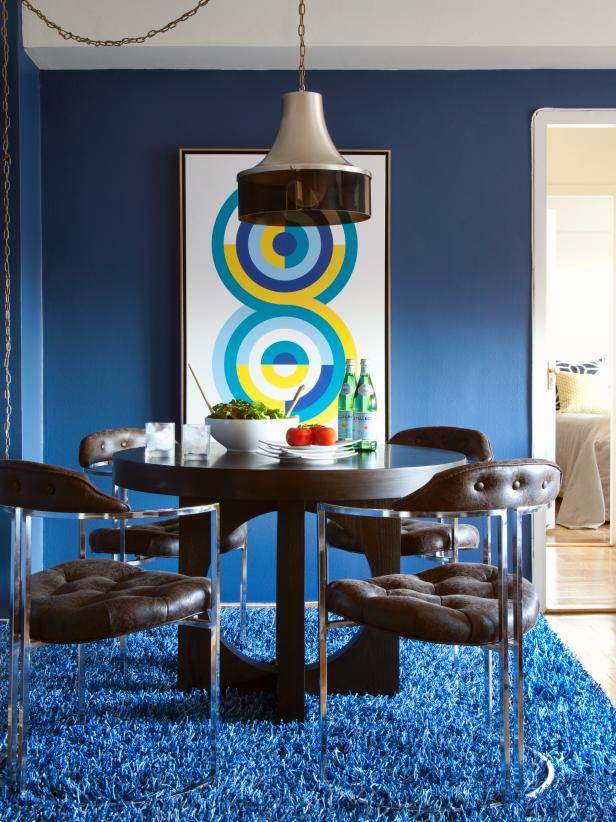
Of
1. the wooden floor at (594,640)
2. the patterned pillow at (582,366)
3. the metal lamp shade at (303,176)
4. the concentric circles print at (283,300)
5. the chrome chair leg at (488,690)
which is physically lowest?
the wooden floor at (594,640)

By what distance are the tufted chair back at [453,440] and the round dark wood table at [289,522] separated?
1.30ft

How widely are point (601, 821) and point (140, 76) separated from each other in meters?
3.54

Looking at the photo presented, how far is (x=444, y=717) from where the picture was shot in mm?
2715

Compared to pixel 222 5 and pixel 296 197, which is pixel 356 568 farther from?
pixel 222 5

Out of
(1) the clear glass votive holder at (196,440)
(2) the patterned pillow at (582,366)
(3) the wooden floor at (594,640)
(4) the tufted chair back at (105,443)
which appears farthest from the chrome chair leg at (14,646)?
(2) the patterned pillow at (582,366)

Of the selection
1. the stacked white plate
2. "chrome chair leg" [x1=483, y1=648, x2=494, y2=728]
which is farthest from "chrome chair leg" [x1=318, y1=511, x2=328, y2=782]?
"chrome chair leg" [x1=483, y1=648, x2=494, y2=728]

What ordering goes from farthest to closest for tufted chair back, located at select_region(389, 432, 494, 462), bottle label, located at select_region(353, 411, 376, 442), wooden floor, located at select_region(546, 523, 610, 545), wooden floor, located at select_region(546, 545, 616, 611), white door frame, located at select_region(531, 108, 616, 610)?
wooden floor, located at select_region(546, 523, 610, 545)
wooden floor, located at select_region(546, 545, 616, 611)
white door frame, located at select_region(531, 108, 616, 610)
tufted chair back, located at select_region(389, 432, 494, 462)
bottle label, located at select_region(353, 411, 376, 442)

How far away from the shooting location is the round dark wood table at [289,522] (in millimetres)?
2311

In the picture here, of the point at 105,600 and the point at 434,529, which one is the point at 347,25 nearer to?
the point at 434,529

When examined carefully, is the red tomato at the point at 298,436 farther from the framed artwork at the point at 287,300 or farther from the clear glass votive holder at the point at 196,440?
the framed artwork at the point at 287,300

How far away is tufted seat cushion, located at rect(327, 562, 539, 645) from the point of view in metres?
2.06

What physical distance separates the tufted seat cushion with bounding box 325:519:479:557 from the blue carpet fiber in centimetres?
44

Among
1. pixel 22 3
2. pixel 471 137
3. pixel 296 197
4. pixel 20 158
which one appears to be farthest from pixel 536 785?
pixel 22 3

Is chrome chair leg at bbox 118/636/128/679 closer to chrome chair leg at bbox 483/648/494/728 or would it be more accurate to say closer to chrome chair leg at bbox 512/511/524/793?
chrome chair leg at bbox 483/648/494/728
